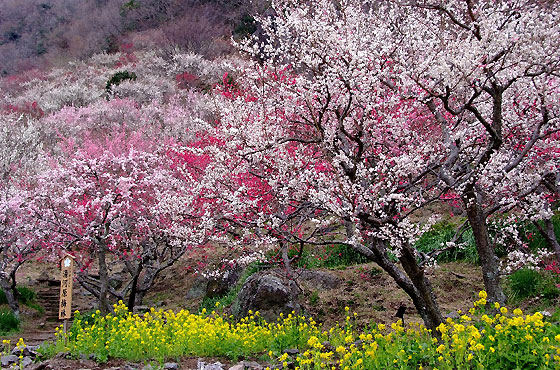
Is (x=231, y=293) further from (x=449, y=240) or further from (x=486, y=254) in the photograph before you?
(x=486, y=254)

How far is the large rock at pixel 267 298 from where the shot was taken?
8.41 m

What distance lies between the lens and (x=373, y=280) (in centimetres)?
962

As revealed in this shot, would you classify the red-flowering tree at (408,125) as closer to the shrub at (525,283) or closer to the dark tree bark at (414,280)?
the dark tree bark at (414,280)

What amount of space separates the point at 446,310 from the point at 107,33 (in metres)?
48.5

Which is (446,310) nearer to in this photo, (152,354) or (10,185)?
(152,354)

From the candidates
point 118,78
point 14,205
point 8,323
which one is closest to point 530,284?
point 14,205

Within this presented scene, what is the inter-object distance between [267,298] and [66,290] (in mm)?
3641

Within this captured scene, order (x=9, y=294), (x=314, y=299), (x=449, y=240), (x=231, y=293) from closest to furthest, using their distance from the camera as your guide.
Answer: (x=314, y=299) → (x=449, y=240) → (x=231, y=293) → (x=9, y=294)

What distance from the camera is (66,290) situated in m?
6.86

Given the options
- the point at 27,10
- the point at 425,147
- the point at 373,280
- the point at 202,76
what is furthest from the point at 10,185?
the point at 27,10

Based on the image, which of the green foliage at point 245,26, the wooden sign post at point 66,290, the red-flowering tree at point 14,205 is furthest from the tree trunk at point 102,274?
the green foliage at point 245,26

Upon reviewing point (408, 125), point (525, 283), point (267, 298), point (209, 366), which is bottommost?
point (209, 366)

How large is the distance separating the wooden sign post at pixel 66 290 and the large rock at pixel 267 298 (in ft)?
10.8

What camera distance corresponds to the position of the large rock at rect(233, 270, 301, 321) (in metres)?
8.41
